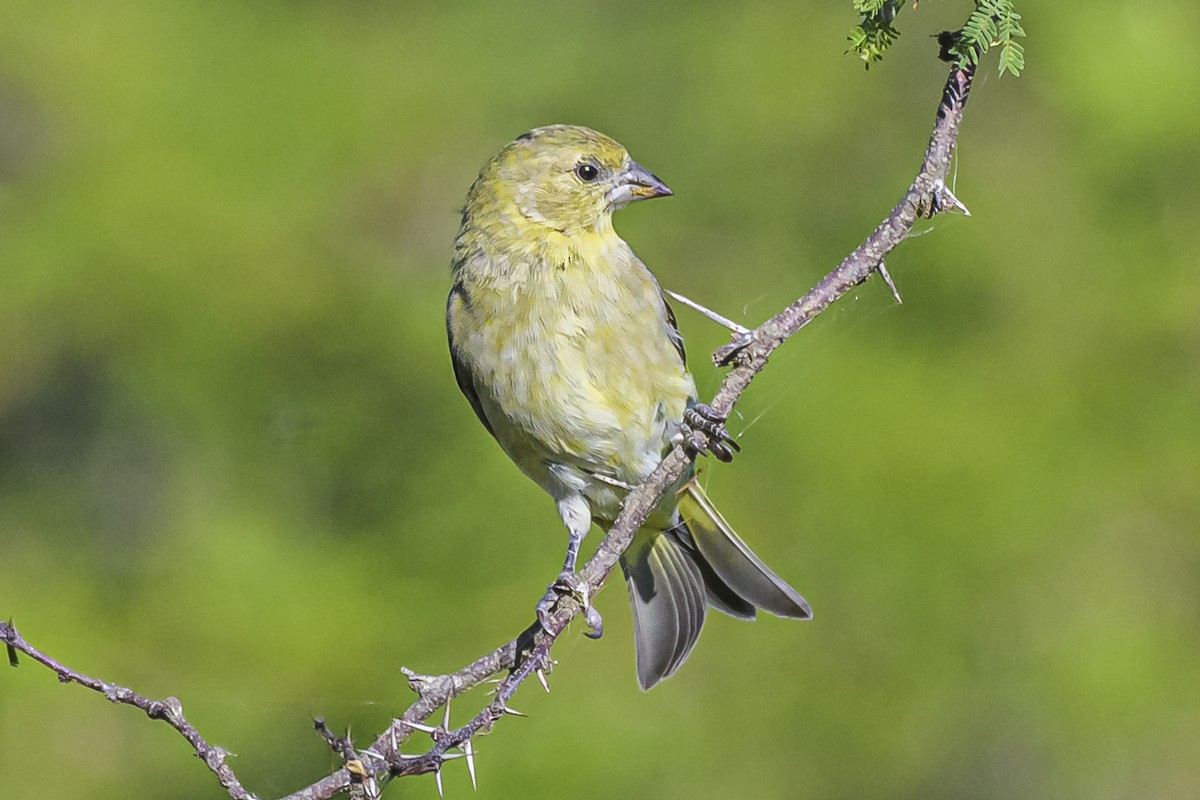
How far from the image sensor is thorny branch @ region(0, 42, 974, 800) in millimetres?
2334

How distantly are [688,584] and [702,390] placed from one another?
48.5 inches

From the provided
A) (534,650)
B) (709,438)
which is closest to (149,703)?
(534,650)

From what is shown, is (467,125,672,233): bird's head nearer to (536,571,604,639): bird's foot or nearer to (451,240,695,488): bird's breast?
(451,240,695,488): bird's breast

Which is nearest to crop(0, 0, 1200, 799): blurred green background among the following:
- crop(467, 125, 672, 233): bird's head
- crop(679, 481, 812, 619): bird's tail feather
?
crop(679, 481, 812, 619): bird's tail feather

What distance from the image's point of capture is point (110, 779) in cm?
547

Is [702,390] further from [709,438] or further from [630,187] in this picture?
[709,438]

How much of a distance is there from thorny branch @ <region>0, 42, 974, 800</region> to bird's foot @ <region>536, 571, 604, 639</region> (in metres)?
0.15

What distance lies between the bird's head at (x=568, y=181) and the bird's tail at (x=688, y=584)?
81 cm

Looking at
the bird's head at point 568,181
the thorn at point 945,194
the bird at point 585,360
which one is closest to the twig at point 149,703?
the thorn at point 945,194

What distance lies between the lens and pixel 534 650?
2695 mm

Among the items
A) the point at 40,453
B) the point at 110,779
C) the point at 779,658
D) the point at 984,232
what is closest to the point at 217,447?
the point at 40,453

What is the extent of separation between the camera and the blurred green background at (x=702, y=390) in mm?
5391

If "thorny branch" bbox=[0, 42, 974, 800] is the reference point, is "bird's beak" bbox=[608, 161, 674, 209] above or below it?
above

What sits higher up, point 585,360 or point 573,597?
point 585,360
